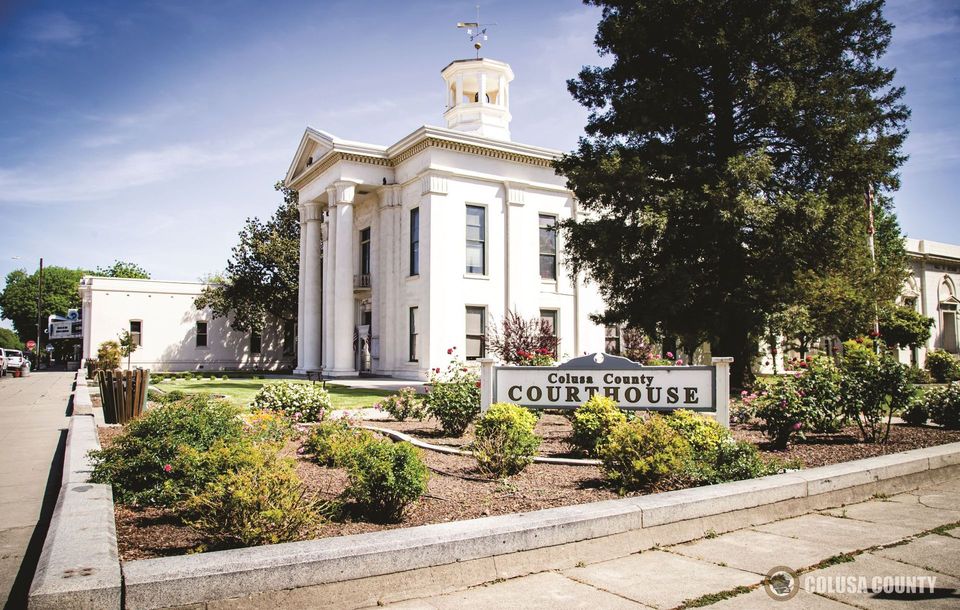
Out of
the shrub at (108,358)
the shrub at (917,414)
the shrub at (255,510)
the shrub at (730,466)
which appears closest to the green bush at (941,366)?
the shrub at (917,414)

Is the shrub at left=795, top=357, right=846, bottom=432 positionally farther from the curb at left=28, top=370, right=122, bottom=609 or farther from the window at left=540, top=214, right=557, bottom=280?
the window at left=540, top=214, right=557, bottom=280

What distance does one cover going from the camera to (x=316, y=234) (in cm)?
3453

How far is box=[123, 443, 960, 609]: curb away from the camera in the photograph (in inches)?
138

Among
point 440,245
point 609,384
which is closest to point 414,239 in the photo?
point 440,245

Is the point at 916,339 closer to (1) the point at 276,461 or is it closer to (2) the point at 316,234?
(2) the point at 316,234

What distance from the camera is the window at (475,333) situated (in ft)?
94.7

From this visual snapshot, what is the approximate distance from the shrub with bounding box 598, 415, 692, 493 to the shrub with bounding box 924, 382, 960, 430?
7.40 meters

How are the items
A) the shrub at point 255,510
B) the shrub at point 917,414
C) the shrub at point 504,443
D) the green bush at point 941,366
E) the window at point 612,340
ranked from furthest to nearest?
the window at point 612,340 → the green bush at point 941,366 → the shrub at point 917,414 → the shrub at point 504,443 → the shrub at point 255,510

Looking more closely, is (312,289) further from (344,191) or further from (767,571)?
(767,571)

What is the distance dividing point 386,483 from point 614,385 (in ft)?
15.2

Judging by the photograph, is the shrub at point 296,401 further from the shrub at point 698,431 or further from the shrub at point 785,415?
the shrub at point 785,415

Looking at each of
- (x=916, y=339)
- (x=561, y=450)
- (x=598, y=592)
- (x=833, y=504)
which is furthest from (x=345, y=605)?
(x=916, y=339)

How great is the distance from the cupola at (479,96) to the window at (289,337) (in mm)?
21790

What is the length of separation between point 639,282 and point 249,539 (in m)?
15.9
